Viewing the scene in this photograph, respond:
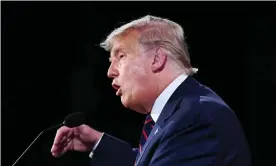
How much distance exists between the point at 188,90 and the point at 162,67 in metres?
0.09

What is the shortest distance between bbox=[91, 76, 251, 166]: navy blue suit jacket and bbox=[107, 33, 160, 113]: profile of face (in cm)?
9

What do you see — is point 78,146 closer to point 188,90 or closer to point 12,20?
point 188,90

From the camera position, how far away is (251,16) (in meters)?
2.18

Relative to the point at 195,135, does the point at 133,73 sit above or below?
above

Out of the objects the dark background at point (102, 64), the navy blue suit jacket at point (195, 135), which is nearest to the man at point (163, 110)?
the navy blue suit jacket at point (195, 135)

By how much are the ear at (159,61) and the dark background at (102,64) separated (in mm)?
1051

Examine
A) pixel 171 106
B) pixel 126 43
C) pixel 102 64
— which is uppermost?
pixel 126 43

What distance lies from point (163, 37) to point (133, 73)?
0.12 metres

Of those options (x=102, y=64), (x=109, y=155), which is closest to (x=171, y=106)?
(x=109, y=155)

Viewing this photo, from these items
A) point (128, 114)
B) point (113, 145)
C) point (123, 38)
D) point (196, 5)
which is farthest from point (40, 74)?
point (123, 38)

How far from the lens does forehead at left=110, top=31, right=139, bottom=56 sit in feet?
3.90

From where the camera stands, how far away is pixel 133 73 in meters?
1.17

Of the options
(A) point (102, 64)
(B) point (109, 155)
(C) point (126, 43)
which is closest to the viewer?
(C) point (126, 43)

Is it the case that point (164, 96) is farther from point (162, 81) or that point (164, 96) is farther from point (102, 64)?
point (102, 64)
